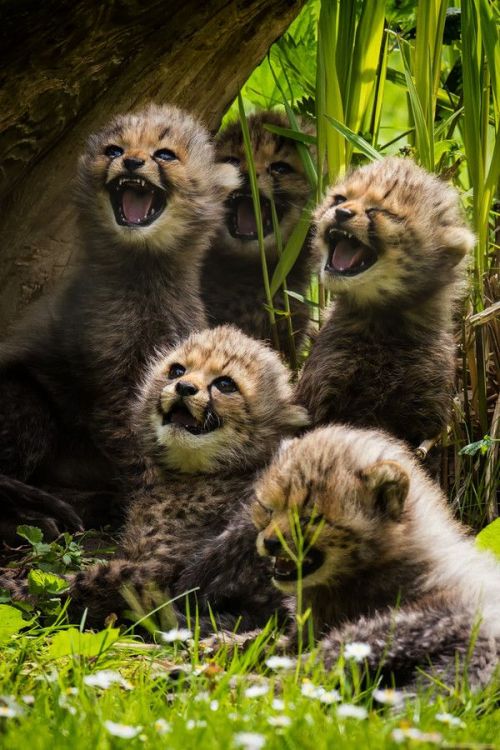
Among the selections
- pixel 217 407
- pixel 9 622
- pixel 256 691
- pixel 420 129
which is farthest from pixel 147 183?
pixel 256 691

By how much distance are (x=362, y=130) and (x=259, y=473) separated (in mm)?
1801

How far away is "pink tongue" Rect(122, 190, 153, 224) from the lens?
5.18 metres

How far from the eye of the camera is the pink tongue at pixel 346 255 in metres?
4.67

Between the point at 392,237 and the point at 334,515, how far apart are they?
1.52 meters

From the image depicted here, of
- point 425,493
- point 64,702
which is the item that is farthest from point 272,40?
point 64,702

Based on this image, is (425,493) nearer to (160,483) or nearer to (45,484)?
(160,483)

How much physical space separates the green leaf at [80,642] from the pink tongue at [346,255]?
1.84 metres

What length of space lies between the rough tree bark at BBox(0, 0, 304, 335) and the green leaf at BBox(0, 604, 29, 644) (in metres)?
2.06

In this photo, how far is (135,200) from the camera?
5.21 meters

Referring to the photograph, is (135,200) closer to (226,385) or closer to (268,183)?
(268,183)

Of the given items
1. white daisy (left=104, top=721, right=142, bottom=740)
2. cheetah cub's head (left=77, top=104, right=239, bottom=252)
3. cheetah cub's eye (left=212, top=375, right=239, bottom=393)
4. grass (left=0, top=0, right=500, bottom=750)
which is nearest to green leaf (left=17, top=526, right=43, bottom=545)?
grass (left=0, top=0, right=500, bottom=750)

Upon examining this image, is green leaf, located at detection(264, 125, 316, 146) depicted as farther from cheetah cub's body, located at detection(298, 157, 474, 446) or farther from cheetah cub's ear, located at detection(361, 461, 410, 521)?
cheetah cub's ear, located at detection(361, 461, 410, 521)

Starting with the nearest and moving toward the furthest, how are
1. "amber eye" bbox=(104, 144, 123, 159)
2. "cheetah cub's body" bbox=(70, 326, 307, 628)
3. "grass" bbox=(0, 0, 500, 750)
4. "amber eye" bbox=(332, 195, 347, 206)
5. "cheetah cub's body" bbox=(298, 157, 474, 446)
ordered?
1. "grass" bbox=(0, 0, 500, 750)
2. "cheetah cub's body" bbox=(70, 326, 307, 628)
3. "cheetah cub's body" bbox=(298, 157, 474, 446)
4. "amber eye" bbox=(332, 195, 347, 206)
5. "amber eye" bbox=(104, 144, 123, 159)

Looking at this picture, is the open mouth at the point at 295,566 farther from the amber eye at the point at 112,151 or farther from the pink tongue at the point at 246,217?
the pink tongue at the point at 246,217
